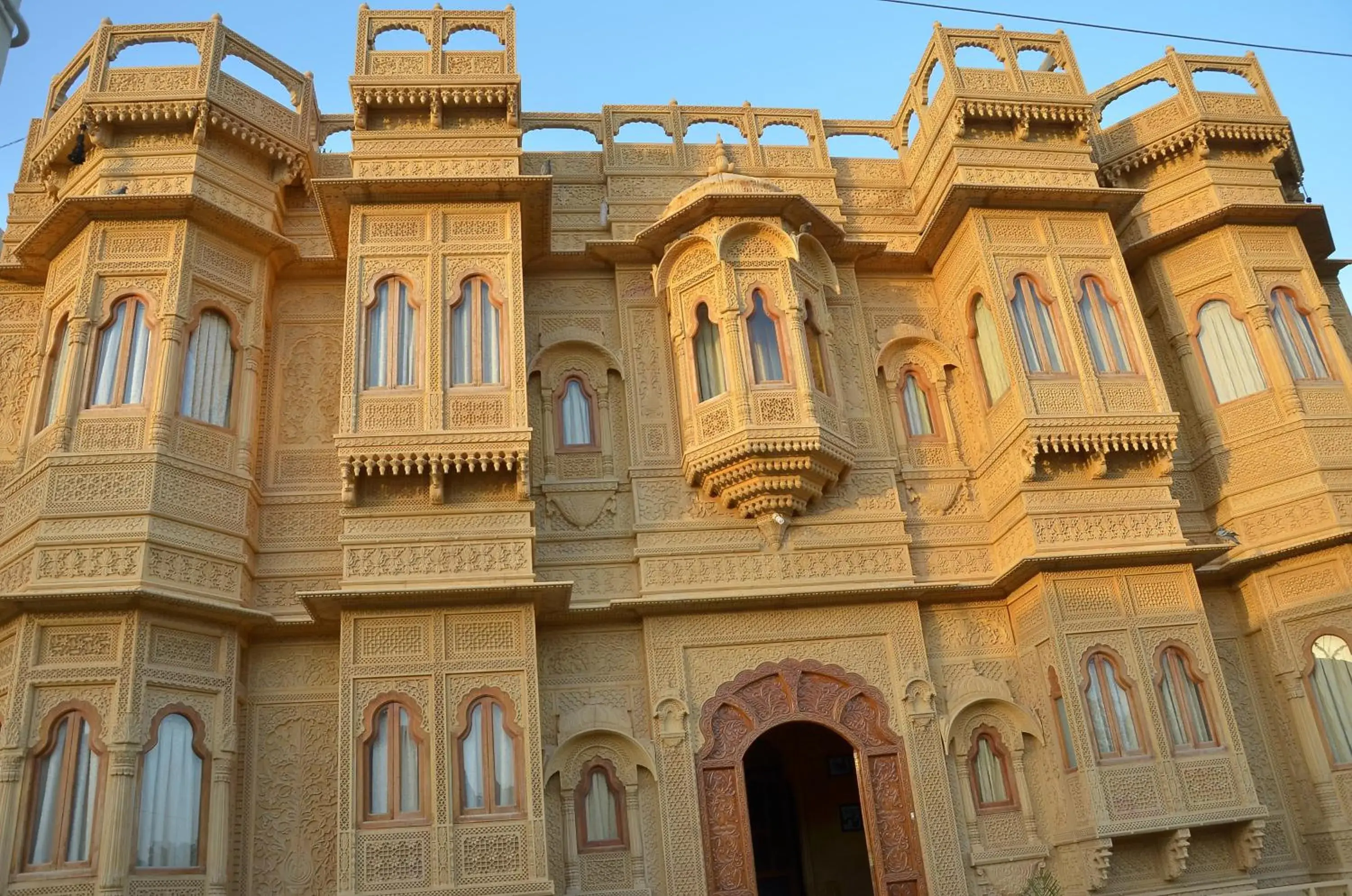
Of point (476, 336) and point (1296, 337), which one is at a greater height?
point (476, 336)

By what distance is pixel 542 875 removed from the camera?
8.46m

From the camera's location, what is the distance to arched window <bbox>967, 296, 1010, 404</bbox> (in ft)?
36.7

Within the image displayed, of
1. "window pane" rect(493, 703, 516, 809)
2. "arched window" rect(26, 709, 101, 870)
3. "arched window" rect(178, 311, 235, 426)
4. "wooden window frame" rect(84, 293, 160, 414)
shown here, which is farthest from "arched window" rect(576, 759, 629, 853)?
"wooden window frame" rect(84, 293, 160, 414)

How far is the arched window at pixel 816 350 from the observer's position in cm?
1107

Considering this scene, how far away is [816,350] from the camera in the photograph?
11367 mm

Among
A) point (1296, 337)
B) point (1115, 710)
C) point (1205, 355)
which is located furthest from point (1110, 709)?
point (1296, 337)

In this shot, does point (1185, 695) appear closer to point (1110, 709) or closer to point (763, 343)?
point (1110, 709)

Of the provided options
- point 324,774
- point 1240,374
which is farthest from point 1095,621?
point 324,774

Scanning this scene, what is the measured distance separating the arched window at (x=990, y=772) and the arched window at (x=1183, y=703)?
1567mm

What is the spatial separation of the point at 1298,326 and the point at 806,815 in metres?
8.37

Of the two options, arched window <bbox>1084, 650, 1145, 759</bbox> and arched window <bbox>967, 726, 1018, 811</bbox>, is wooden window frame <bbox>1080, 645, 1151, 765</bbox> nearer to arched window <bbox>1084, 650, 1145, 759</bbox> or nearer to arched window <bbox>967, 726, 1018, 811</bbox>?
arched window <bbox>1084, 650, 1145, 759</bbox>

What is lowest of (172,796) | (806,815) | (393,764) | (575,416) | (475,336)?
(806,815)

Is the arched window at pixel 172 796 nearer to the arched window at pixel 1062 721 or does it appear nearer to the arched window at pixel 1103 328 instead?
the arched window at pixel 1062 721

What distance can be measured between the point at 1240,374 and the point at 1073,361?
2.28 m
